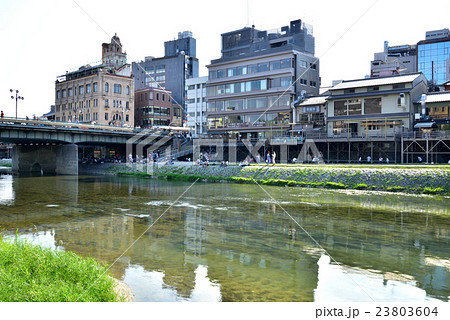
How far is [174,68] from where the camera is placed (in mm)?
130750

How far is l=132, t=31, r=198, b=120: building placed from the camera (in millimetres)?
129500

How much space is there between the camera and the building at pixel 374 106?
55.7 m

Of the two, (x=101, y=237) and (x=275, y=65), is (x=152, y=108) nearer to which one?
(x=275, y=65)

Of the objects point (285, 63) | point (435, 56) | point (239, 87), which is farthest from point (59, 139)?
point (435, 56)

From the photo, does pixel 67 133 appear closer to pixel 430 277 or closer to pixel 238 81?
pixel 238 81

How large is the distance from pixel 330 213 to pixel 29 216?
64.7 ft

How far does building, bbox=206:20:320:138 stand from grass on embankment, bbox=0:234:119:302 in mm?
63158

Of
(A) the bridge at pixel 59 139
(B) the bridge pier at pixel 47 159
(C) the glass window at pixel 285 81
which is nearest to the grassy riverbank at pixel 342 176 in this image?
(A) the bridge at pixel 59 139

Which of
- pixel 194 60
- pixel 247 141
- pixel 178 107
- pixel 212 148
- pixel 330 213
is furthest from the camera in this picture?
pixel 194 60

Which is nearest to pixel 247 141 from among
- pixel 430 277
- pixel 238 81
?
pixel 238 81

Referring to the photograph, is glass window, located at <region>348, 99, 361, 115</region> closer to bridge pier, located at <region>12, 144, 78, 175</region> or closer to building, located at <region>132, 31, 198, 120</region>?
bridge pier, located at <region>12, 144, 78, 175</region>

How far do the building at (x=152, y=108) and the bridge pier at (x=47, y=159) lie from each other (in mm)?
38738

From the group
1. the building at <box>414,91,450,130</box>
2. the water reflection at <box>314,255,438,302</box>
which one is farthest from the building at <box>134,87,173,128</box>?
the water reflection at <box>314,255,438,302</box>

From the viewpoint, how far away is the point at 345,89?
61.4m
